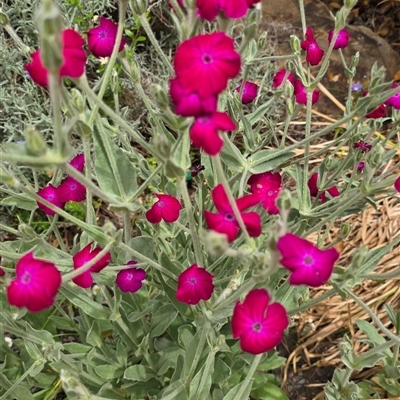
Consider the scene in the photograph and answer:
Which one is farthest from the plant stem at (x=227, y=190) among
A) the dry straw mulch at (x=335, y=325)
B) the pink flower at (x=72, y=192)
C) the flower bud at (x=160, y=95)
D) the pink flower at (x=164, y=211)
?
the dry straw mulch at (x=335, y=325)

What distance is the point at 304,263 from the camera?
0.83 m

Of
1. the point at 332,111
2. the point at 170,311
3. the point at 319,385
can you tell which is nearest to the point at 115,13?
the point at 332,111

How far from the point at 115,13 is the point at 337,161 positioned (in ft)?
5.11

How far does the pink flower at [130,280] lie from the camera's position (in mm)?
1146

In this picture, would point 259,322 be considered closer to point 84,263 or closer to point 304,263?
point 304,263

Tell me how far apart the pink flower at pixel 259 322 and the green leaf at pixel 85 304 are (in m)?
0.46

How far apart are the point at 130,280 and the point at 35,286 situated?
372 mm

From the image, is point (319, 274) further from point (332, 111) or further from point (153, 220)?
point (332, 111)

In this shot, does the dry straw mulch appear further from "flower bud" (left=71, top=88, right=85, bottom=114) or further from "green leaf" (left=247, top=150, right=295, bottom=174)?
"flower bud" (left=71, top=88, right=85, bottom=114)

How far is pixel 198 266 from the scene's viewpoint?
41.9 inches

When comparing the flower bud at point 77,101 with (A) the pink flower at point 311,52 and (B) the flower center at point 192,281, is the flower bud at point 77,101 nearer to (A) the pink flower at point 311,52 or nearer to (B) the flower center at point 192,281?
(B) the flower center at point 192,281

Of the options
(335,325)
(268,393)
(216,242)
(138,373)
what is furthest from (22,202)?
(335,325)

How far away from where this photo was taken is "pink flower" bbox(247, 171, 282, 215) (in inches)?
43.8

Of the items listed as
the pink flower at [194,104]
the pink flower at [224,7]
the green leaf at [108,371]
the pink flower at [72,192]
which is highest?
the pink flower at [224,7]
